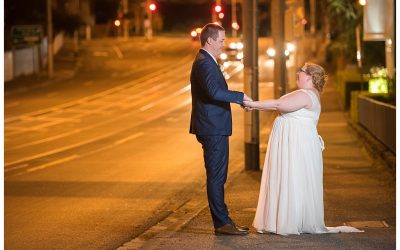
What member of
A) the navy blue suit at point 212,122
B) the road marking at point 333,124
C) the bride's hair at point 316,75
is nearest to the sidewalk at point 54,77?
the road marking at point 333,124

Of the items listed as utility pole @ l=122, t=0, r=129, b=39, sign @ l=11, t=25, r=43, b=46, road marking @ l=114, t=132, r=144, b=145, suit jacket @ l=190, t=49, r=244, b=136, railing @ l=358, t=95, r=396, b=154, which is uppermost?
utility pole @ l=122, t=0, r=129, b=39

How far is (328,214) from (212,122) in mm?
2414

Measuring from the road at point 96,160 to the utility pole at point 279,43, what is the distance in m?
1.66

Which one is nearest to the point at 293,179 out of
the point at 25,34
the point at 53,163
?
the point at 53,163

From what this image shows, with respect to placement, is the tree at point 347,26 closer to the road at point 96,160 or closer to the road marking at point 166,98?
the road at point 96,160

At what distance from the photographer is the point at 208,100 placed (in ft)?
29.8

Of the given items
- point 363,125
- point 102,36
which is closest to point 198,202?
point 363,125

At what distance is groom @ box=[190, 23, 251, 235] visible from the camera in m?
9.01

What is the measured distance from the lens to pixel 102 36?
10375cm

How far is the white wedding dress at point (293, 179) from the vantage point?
353 inches

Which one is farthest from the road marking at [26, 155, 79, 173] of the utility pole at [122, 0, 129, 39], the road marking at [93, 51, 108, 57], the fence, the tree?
the utility pole at [122, 0, 129, 39]

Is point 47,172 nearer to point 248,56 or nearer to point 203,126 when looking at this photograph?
point 248,56

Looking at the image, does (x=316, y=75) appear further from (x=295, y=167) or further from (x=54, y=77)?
(x=54, y=77)

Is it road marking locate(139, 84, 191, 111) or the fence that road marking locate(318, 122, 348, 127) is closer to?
road marking locate(139, 84, 191, 111)
